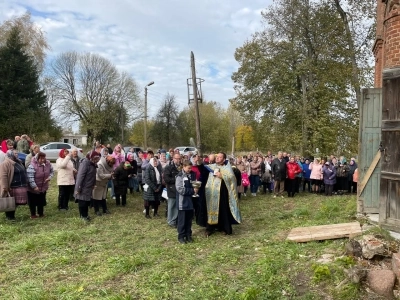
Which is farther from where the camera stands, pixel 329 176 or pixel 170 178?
pixel 329 176

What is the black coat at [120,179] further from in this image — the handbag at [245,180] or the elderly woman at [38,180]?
the handbag at [245,180]

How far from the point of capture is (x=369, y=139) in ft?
26.8

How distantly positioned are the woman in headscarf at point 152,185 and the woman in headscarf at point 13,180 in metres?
2.86

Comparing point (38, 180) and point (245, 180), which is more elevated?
point (38, 180)

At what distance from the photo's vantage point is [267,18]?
2358 cm

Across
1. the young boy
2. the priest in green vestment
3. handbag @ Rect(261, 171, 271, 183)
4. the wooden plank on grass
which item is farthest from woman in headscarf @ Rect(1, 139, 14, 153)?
handbag @ Rect(261, 171, 271, 183)

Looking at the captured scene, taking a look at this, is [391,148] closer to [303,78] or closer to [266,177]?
[266,177]

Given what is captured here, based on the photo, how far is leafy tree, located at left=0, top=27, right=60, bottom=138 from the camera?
30422mm

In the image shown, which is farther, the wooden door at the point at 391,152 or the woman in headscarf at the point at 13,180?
the woman in headscarf at the point at 13,180

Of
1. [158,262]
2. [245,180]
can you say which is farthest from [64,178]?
[245,180]

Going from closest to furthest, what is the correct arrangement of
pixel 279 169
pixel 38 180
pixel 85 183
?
pixel 85 183
pixel 38 180
pixel 279 169

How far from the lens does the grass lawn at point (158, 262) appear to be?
4855 millimetres

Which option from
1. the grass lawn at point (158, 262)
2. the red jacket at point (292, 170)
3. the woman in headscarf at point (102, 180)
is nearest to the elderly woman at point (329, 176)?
the red jacket at point (292, 170)

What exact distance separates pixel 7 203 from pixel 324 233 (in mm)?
6702
